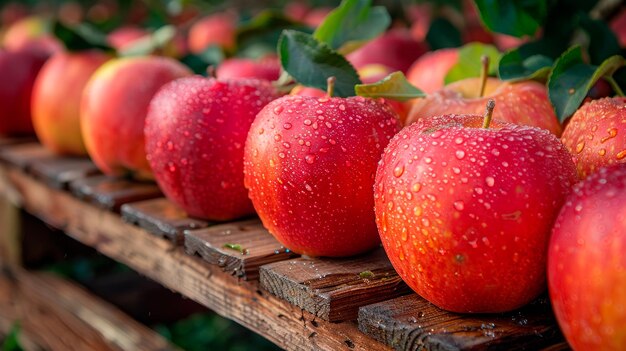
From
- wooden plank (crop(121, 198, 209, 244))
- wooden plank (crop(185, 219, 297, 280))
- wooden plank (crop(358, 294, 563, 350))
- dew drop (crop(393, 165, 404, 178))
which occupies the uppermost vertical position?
dew drop (crop(393, 165, 404, 178))

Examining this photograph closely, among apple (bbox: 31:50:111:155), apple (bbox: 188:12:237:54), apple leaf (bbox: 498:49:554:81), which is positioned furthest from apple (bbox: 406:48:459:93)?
apple (bbox: 188:12:237:54)

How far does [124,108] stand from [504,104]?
774mm

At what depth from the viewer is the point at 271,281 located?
1.02 m

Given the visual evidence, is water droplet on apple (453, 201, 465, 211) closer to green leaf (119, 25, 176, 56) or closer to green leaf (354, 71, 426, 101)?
green leaf (354, 71, 426, 101)

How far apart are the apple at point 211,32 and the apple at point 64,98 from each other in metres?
0.55

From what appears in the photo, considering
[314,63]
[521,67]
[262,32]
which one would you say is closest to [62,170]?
[262,32]

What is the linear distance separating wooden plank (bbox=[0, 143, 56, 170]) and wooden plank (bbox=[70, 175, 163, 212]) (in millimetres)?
289

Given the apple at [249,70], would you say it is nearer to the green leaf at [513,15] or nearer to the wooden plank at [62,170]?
the wooden plank at [62,170]

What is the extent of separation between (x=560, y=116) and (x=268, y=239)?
456 mm

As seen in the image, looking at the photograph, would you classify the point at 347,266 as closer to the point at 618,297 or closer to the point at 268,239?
the point at 268,239

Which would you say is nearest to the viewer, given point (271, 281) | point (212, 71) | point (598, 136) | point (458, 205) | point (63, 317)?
point (458, 205)

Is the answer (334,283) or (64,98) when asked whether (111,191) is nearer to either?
(64,98)

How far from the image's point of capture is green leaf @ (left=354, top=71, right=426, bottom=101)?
1.05 metres

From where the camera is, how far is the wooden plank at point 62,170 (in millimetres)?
1660
